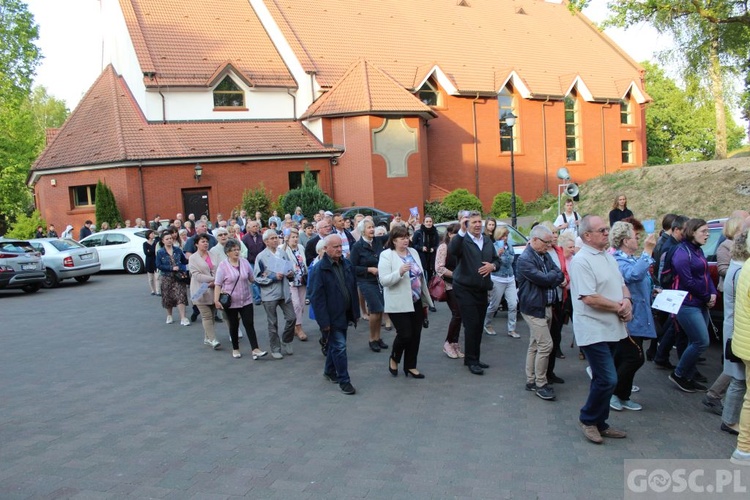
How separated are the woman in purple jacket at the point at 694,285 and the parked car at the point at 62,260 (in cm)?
1707

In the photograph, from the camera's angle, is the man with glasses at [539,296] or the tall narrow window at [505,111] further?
the tall narrow window at [505,111]

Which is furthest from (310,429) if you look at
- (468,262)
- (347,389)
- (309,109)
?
(309,109)

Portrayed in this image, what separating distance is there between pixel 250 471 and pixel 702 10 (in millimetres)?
18604

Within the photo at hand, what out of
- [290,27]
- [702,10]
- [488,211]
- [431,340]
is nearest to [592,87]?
[488,211]

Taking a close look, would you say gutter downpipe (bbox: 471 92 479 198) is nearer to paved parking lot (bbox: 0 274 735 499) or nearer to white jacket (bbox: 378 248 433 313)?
paved parking lot (bbox: 0 274 735 499)

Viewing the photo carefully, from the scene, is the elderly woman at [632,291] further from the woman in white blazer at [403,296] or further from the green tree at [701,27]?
the green tree at [701,27]

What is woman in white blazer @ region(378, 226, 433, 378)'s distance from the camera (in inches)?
287

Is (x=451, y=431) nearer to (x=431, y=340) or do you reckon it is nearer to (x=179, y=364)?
(x=431, y=340)

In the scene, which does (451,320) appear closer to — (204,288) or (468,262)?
(468,262)

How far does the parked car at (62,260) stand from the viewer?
18375mm

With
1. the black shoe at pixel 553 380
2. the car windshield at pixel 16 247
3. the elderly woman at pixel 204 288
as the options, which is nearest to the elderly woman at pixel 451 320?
the black shoe at pixel 553 380

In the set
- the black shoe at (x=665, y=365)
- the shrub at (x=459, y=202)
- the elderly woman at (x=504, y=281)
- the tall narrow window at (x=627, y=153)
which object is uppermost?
the tall narrow window at (x=627, y=153)

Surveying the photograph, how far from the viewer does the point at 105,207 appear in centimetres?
2559

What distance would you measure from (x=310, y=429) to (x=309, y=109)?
85.1 feet
